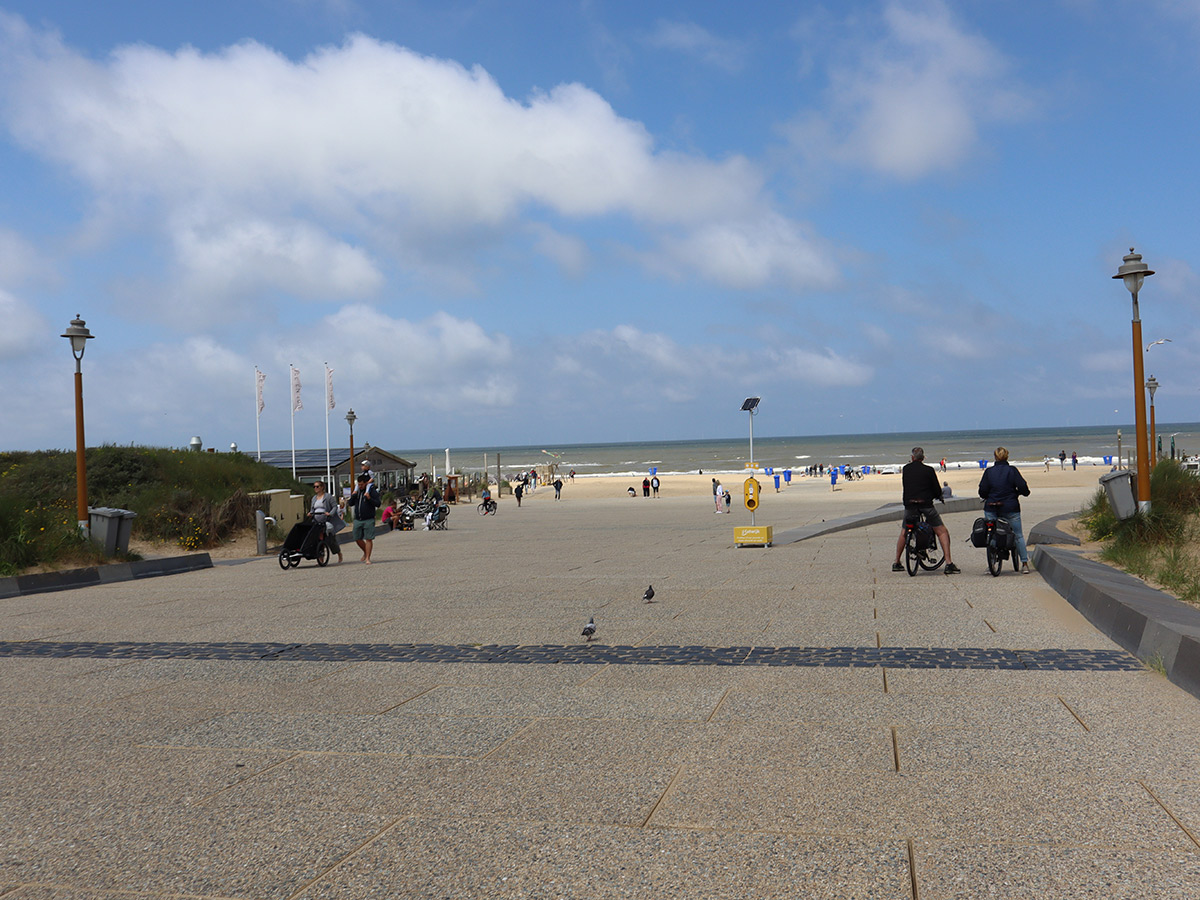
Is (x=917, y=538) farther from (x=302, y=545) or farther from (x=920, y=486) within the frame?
(x=302, y=545)

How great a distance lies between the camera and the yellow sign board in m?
17.1

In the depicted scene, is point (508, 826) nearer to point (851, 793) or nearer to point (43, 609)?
point (851, 793)

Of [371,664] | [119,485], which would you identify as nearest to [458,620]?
[371,664]

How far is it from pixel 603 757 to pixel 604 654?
9.09 ft

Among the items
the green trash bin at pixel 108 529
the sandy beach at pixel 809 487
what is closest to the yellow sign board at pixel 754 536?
the green trash bin at pixel 108 529

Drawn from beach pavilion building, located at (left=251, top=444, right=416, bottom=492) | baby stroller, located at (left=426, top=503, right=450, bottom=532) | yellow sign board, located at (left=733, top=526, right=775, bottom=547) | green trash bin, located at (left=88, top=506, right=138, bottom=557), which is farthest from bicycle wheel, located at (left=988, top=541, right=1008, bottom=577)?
beach pavilion building, located at (left=251, top=444, right=416, bottom=492)

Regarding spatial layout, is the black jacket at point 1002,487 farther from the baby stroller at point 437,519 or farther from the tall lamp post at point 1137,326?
the baby stroller at point 437,519

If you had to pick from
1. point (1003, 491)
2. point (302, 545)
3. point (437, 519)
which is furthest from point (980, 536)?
point (437, 519)

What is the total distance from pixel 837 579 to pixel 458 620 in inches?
199

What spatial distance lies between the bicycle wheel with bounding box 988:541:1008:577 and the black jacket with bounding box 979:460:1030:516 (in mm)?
474

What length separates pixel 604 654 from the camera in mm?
7570

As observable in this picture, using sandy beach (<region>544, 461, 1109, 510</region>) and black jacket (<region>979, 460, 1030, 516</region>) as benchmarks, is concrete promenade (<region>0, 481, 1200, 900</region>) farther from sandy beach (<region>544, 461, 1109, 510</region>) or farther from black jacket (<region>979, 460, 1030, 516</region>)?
sandy beach (<region>544, 461, 1109, 510</region>)

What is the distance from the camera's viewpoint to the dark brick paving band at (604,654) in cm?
693

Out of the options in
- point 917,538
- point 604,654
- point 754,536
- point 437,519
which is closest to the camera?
point 604,654
